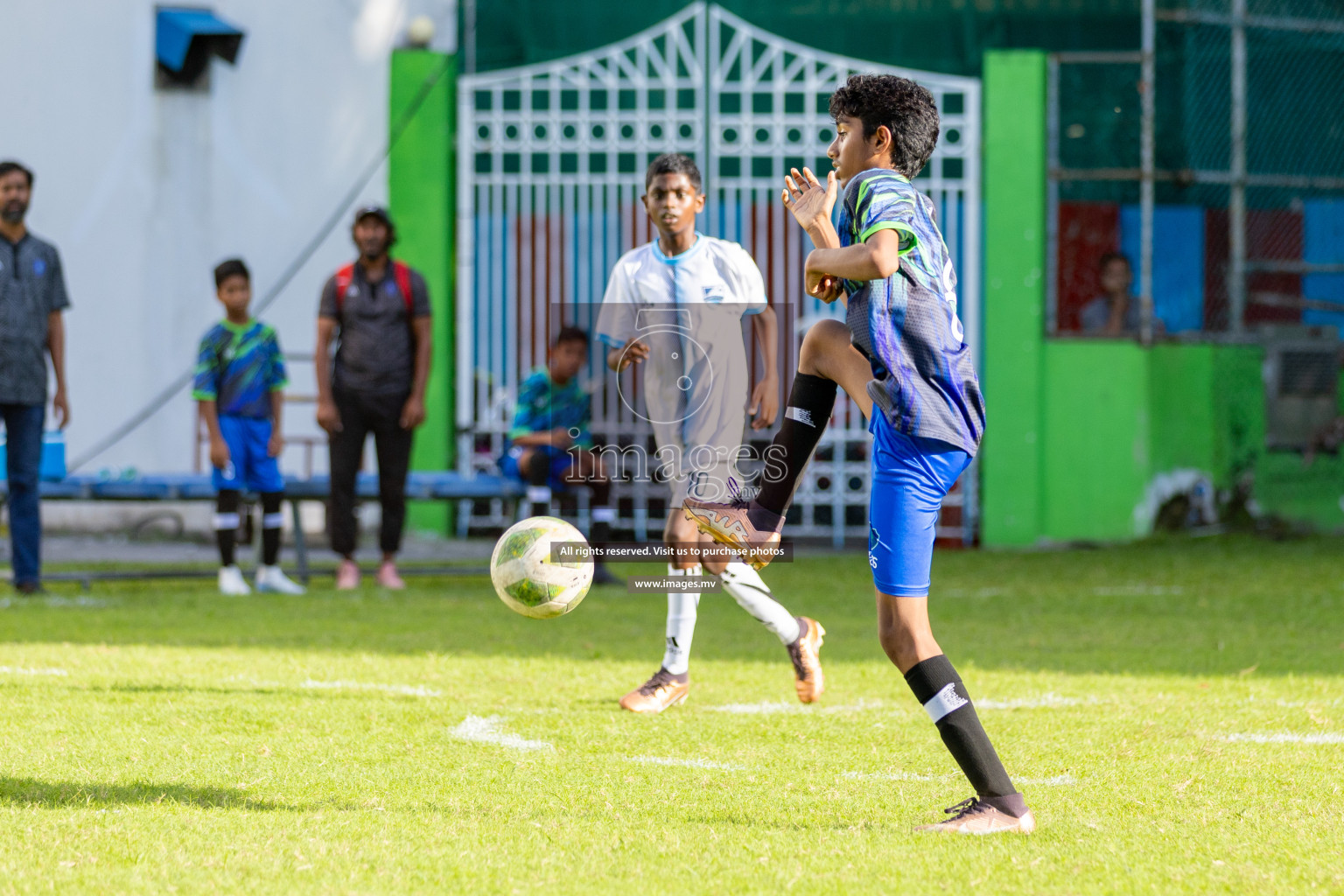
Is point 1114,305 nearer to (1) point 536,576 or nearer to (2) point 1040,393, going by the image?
(2) point 1040,393

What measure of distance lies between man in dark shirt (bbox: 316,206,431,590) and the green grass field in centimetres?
161

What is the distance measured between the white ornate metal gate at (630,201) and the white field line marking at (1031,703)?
25.7 ft

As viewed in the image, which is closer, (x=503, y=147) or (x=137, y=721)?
(x=137, y=721)

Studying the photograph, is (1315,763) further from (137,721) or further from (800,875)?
(137,721)

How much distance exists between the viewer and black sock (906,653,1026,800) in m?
3.79

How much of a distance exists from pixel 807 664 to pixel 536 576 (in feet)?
4.54

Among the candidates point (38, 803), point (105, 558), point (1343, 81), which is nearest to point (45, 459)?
point (105, 558)

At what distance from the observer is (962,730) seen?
379 cm

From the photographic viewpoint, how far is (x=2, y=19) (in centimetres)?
1346

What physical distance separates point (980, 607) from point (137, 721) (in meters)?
5.32

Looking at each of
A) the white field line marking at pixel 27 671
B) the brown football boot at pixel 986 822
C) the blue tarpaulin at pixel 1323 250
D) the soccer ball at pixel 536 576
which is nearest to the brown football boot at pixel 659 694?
the soccer ball at pixel 536 576

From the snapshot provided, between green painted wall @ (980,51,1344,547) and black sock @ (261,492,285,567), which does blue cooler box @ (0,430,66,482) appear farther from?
green painted wall @ (980,51,1344,547)

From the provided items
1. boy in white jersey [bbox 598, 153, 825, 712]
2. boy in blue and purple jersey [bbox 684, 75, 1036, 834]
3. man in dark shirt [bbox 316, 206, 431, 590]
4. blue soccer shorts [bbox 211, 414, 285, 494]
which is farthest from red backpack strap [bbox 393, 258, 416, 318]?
boy in blue and purple jersey [bbox 684, 75, 1036, 834]

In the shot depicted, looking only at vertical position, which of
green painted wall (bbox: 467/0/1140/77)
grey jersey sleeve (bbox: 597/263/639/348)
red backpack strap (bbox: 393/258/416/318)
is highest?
green painted wall (bbox: 467/0/1140/77)
